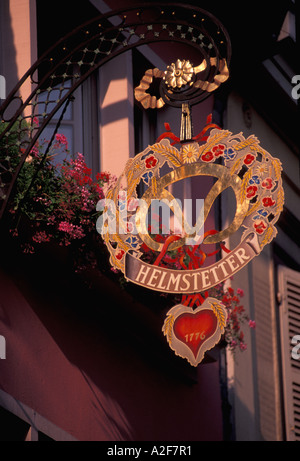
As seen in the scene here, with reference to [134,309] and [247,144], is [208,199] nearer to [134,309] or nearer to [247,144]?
[247,144]

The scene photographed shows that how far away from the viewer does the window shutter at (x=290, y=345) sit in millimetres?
13461

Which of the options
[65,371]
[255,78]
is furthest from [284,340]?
[65,371]

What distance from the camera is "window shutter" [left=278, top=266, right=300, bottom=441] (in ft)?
44.2

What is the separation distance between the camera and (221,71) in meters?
9.07

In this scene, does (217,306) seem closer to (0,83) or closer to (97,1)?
(0,83)

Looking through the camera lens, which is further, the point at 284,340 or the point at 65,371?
the point at 284,340

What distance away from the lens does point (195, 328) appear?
29.4 feet

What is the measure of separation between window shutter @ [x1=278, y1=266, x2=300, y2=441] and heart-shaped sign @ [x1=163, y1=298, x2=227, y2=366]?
15.5 ft

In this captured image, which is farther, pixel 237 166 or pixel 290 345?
pixel 290 345

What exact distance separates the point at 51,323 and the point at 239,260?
2095 mm

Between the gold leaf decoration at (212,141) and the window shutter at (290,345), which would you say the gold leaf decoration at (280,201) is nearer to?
the gold leaf decoration at (212,141)

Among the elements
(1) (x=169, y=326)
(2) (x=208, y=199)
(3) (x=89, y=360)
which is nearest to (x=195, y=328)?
(1) (x=169, y=326)

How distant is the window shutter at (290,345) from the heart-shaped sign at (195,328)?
472 cm

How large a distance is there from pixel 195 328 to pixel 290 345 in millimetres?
5065
